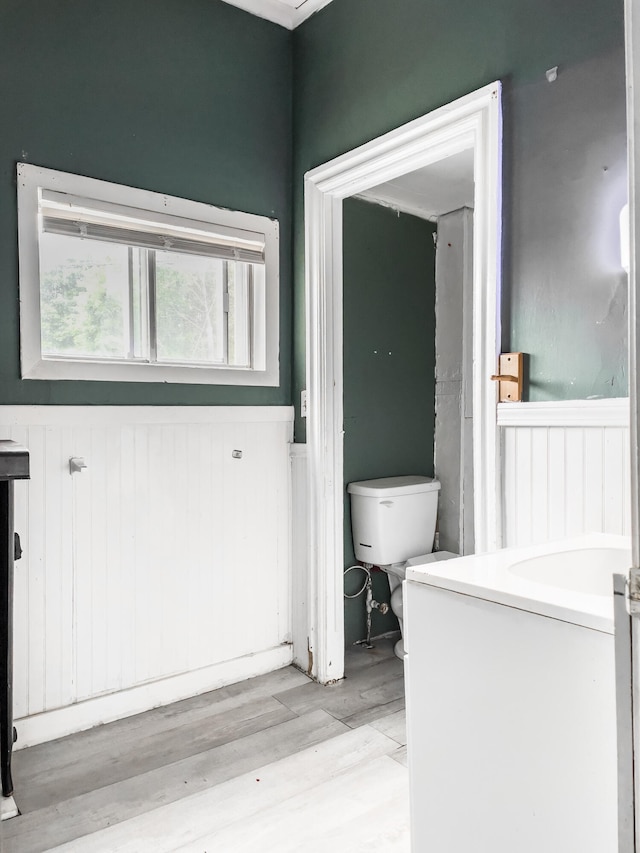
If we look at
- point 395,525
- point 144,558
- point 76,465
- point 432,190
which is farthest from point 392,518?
point 432,190

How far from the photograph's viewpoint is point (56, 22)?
6.43ft

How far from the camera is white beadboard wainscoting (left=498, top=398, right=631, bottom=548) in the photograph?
1.44m

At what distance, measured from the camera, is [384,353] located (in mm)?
2965

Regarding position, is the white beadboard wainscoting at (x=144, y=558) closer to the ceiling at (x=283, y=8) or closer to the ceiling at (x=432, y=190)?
the ceiling at (x=432, y=190)

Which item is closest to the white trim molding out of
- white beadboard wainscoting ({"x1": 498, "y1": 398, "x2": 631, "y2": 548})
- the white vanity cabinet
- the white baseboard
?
white beadboard wainscoting ({"x1": 498, "y1": 398, "x2": 631, "y2": 548})

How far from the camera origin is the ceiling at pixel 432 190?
269 centimetres

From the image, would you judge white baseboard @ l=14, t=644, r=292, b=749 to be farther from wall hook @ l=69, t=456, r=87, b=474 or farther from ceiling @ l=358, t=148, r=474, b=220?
ceiling @ l=358, t=148, r=474, b=220

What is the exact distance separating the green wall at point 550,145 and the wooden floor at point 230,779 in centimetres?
121

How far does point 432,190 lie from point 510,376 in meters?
1.61

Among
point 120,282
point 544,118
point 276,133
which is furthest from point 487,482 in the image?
point 276,133

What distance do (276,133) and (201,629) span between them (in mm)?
1999

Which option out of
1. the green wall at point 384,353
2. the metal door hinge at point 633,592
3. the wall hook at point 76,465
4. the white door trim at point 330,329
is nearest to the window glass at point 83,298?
the wall hook at point 76,465

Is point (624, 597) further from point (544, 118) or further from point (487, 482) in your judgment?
point (544, 118)

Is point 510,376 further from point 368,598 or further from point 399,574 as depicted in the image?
point 368,598
